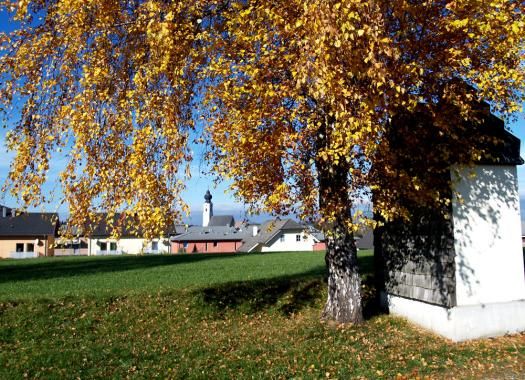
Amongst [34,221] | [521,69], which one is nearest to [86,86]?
[521,69]

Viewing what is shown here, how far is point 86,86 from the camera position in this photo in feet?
25.2

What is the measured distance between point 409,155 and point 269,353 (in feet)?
16.2

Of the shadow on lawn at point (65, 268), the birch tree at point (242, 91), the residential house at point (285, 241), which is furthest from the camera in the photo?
the residential house at point (285, 241)

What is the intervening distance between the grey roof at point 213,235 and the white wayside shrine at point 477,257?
71.9 metres

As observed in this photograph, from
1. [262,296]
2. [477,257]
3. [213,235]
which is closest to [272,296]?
[262,296]

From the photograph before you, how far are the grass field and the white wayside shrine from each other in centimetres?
45

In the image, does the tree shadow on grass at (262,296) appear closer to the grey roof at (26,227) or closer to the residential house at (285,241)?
the grey roof at (26,227)

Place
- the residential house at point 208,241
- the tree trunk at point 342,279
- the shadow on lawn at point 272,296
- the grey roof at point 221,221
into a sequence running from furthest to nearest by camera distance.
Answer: the grey roof at point 221,221 → the residential house at point 208,241 → the shadow on lawn at point 272,296 → the tree trunk at point 342,279

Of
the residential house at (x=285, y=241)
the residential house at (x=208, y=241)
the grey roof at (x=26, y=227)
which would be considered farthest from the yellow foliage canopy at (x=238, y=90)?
the residential house at (x=208, y=241)

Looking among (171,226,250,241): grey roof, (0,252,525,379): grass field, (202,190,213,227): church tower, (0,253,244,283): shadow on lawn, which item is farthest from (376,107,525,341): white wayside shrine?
(202,190,213,227): church tower

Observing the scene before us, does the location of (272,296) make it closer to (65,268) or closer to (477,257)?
(477,257)

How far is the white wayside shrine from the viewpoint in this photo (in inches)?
371

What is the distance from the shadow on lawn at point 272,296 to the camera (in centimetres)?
1220

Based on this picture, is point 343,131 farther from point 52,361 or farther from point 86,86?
point 52,361
